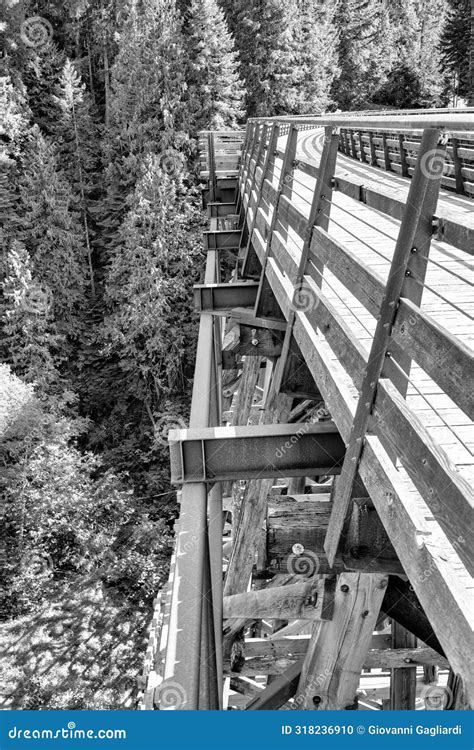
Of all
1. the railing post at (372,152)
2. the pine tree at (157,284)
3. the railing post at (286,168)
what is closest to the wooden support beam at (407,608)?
the railing post at (286,168)

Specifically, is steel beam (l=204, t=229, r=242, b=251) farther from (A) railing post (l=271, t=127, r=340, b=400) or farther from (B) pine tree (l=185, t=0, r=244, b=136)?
(B) pine tree (l=185, t=0, r=244, b=136)

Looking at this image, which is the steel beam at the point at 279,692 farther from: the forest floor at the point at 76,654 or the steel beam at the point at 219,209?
the forest floor at the point at 76,654

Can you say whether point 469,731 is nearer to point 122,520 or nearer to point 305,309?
point 305,309

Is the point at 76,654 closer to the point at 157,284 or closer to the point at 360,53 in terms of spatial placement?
the point at 157,284

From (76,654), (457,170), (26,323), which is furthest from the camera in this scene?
(26,323)

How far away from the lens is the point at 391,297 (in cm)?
236

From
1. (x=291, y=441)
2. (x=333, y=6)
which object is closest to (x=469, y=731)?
(x=291, y=441)

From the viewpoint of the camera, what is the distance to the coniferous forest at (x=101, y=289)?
18.5 meters

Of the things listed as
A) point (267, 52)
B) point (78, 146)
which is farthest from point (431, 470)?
point (267, 52)

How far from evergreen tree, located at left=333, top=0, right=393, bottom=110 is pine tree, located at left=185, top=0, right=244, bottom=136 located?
17987 mm

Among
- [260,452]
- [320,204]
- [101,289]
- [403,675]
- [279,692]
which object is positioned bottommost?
[101,289]

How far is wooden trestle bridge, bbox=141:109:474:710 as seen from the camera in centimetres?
199

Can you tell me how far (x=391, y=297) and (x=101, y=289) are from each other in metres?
28.8

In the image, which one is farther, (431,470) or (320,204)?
(320,204)
